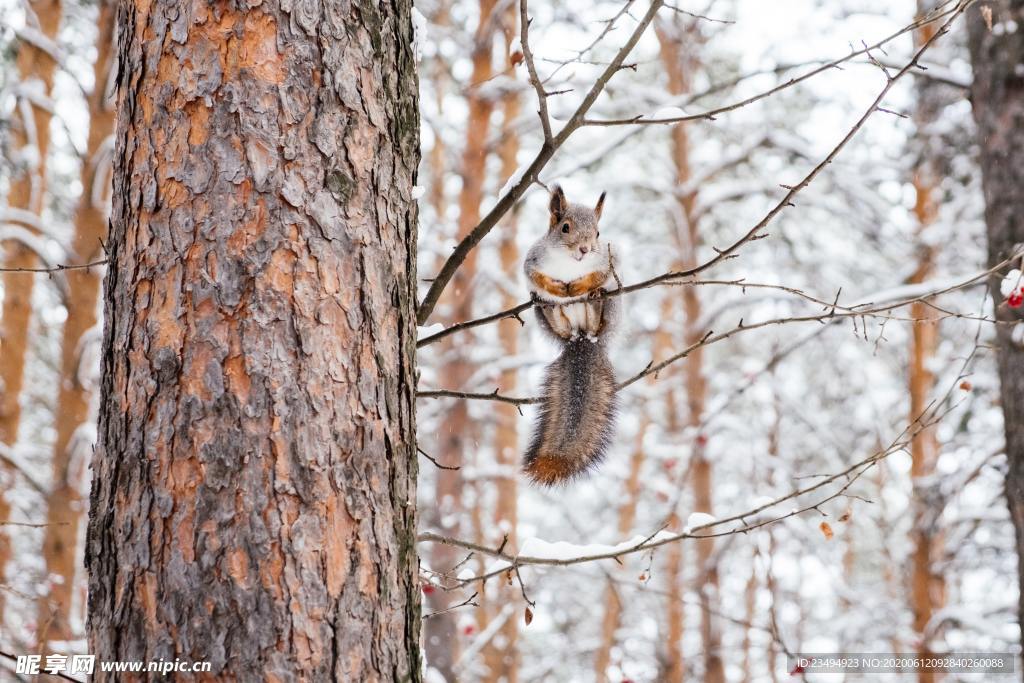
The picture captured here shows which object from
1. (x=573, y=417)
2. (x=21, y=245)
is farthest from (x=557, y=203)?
(x=21, y=245)

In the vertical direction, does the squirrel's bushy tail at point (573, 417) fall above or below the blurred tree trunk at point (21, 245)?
below

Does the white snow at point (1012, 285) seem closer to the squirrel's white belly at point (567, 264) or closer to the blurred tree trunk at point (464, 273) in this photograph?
the squirrel's white belly at point (567, 264)

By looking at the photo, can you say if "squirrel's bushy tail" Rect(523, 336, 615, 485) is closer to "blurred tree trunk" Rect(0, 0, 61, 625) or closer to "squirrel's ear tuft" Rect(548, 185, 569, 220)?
"squirrel's ear tuft" Rect(548, 185, 569, 220)

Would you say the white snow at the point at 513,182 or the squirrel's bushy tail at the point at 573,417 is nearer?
the white snow at the point at 513,182

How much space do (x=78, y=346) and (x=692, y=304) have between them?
14.7 feet

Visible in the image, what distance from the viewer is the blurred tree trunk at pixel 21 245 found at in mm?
5797

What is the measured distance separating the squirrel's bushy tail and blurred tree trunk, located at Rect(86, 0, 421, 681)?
29.9 inches

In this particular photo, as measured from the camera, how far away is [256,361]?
130 cm

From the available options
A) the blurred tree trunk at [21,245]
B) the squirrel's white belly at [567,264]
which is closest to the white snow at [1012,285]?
the squirrel's white belly at [567,264]

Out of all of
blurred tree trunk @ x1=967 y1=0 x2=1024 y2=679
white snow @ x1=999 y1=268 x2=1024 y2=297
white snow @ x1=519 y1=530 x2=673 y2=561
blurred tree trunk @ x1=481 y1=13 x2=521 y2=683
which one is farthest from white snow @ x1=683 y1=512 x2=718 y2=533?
blurred tree trunk @ x1=481 y1=13 x2=521 y2=683

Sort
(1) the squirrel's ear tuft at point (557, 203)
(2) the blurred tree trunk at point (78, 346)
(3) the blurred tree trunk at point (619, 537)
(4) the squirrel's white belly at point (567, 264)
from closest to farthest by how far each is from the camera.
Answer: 1. (1) the squirrel's ear tuft at point (557, 203)
2. (4) the squirrel's white belly at point (567, 264)
3. (2) the blurred tree trunk at point (78, 346)
4. (3) the blurred tree trunk at point (619, 537)

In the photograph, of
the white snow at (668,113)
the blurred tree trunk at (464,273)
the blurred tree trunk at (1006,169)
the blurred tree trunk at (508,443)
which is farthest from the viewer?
the blurred tree trunk at (508,443)

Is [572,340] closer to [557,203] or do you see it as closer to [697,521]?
[557,203]

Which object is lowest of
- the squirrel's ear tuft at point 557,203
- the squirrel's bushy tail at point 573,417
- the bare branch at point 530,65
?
the squirrel's bushy tail at point 573,417
